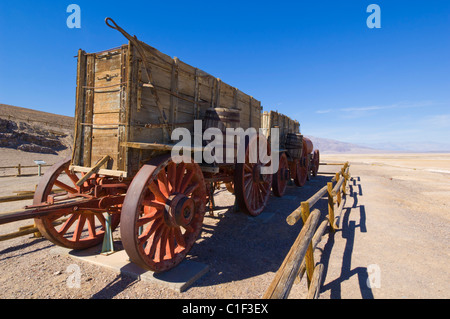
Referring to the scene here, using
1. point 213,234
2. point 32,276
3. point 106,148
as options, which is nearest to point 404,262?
point 213,234

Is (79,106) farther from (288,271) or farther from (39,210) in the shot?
(288,271)

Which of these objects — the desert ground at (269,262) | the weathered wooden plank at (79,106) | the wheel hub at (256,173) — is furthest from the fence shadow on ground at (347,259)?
the weathered wooden plank at (79,106)

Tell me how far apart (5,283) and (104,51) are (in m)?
3.29

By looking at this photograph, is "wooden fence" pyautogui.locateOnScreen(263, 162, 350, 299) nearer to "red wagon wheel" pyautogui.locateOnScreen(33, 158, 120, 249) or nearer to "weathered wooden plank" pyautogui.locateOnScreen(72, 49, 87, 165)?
"red wagon wheel" pyautogui.locateOnScreen(33, 158, 120, 249)

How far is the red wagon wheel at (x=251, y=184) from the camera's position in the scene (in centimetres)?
493

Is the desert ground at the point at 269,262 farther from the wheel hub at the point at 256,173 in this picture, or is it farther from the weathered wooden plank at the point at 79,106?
the weathered wooden plank at the point at 79,106

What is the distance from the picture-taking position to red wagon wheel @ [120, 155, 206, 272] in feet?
8.87

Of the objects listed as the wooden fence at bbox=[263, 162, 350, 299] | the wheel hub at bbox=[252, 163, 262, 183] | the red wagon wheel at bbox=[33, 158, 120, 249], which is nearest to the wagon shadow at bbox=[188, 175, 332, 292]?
the wooden fence at bbox=[263, 162, 350, 299]

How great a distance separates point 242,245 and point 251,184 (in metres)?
1.53

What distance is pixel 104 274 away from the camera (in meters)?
3.26

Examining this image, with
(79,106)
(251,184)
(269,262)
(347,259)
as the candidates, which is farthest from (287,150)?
(79,106)

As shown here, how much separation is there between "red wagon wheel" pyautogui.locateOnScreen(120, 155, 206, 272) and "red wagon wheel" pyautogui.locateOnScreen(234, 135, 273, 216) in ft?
4.47

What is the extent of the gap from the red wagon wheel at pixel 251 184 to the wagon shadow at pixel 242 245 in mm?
397
